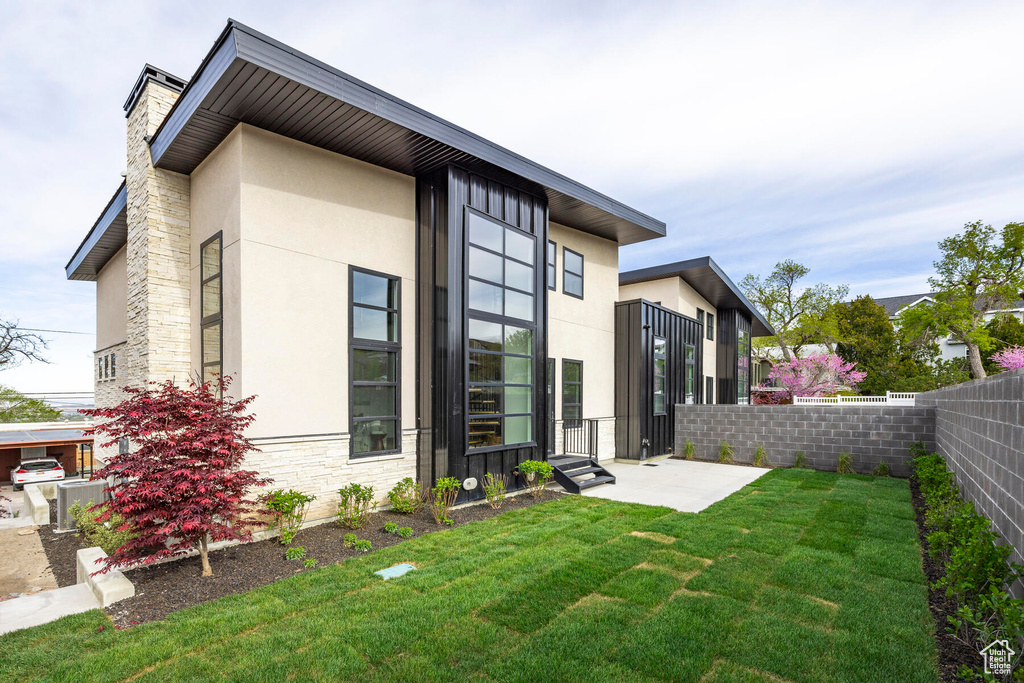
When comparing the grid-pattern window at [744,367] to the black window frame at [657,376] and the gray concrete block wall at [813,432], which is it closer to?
the gray concrete block wall at [813,432]

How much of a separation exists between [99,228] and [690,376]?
15.2m

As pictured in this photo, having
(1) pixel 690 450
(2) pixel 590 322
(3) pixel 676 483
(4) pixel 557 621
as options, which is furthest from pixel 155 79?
(1) pixel 690 450

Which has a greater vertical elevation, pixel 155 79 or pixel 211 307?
pixel 155 79

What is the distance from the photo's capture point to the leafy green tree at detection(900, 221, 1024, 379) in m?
21.1

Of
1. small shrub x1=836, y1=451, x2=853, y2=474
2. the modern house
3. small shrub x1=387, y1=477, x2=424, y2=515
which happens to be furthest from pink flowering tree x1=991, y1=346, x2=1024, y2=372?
small shrub x1=387, y1=477, x2=424, y2=515

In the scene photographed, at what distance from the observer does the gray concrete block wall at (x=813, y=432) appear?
9961 mm

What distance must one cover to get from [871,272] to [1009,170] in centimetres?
2975

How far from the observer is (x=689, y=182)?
20.3m

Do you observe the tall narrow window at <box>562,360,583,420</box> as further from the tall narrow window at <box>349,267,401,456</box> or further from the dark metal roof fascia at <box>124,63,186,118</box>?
the dark metal roof fascia at <box>124,63,186,118</box>

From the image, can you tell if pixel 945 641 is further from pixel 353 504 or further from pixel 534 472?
pixel 353 504

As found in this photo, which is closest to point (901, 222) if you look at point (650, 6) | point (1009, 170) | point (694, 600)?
point (1009, 170)

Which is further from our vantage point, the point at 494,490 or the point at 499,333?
the point at 499,333

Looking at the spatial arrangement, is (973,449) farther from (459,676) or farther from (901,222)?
(901,222)

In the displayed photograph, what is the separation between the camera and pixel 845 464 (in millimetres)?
10398
